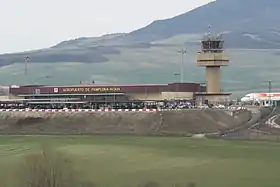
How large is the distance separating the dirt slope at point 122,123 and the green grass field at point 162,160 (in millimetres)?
12491

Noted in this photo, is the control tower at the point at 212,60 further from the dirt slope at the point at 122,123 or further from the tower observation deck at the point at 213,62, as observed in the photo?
the dirt slope at the point at 122,123

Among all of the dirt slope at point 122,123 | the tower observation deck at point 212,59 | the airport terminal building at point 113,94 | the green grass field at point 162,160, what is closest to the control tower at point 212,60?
the tower observation deck at point 212,59

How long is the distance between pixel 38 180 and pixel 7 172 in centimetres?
1724

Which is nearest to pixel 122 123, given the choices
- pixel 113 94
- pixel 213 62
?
pixel 113 94

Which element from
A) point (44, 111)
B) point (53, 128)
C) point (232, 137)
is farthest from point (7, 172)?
point (44, 111)

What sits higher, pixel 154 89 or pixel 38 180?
pixel 154 89

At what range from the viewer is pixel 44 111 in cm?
12206

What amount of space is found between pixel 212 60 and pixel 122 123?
40649 millimetres

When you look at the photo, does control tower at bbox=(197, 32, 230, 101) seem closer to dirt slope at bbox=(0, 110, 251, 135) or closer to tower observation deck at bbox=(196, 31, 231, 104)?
Result: tower observation deck at bbox=(196, 31, 231, 104)

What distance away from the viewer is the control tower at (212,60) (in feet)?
485

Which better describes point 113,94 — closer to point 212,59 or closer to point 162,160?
point 212,59

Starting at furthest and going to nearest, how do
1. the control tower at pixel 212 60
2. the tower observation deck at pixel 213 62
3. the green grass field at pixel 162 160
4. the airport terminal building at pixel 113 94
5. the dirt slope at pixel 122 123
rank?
1. the control tower at pixel 212 60
2. the tower observation deck at pixel 213 62
3. the airport terminal building at pixel 113 94
4. the dirt slope at pixel 122 123
5. the green grass field at pixel 162 160

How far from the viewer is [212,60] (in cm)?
14775

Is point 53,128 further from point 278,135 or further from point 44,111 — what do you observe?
point 278,135
